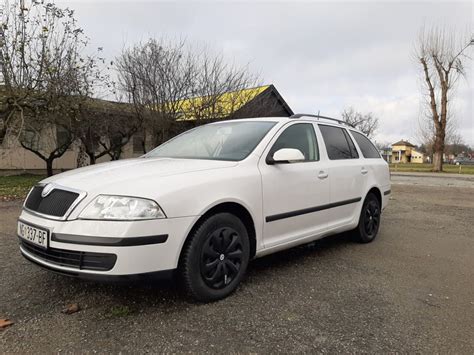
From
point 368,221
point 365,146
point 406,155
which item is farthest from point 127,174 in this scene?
point 406,155

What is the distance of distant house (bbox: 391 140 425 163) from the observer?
96.6 metres

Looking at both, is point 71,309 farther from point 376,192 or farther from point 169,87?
point 169,87

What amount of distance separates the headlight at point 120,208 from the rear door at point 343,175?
91.3 inches

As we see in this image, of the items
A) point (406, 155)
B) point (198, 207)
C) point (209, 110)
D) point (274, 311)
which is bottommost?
point (274, 311)

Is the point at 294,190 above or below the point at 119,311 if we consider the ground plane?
above

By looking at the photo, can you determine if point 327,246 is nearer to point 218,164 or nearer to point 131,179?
point 218,164

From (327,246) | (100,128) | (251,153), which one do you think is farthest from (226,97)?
(251,153)

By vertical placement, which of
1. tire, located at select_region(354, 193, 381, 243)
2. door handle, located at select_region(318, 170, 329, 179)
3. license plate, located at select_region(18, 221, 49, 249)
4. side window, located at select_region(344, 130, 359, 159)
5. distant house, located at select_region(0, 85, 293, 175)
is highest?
distant house, located at select_region(0, 85, 293, 175)

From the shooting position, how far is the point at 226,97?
47.0ft

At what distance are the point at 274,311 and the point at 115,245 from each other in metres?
1.33

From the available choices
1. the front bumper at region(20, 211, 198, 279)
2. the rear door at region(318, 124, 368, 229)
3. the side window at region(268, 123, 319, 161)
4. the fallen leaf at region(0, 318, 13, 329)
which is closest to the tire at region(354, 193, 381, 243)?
the rear door at region(318, 124, 368, 229)

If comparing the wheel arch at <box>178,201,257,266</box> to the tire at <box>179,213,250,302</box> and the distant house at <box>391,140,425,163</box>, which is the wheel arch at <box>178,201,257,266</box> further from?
the distant house at <box>391,140,425,163</box>

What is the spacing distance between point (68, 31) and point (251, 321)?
36.4 ft

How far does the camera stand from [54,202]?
8.70 ft
